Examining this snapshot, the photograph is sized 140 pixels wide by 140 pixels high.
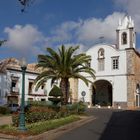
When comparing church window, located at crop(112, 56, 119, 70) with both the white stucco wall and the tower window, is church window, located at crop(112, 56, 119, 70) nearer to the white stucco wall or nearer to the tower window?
the white stucco wall

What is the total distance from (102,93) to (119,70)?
829cm

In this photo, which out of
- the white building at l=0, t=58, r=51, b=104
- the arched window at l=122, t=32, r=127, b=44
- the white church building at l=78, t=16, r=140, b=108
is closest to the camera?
the white building at l=0, t=58, r=51, b=104

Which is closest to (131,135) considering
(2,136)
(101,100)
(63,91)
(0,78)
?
(2,136)

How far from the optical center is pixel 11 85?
169 feet


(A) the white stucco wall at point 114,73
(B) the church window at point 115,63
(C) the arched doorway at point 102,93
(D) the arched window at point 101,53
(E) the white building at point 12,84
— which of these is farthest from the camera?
(C) the arched doorway at point 102,93

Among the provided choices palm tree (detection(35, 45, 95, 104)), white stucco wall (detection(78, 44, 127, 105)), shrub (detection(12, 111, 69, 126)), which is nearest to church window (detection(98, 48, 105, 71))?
white stucco wall (detection(78, 44, 127, 105))

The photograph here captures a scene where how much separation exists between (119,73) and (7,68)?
2095 cm

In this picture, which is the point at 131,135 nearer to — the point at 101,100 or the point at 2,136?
the point at 2,136

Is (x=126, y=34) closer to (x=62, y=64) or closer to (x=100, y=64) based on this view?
(x=100, y=64)

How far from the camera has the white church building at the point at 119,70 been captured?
195ft

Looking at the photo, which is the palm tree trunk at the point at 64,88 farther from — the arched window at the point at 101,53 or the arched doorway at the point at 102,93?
the arched doorway at the point at 102,93

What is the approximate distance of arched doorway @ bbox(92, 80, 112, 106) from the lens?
65688mm

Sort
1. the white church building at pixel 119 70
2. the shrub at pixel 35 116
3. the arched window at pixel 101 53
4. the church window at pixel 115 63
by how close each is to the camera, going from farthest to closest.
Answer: the arched window at pixel 101 53, the church window at pixel 115 63, the white church building at pixel 119 70, the shrub at pixel 35 116

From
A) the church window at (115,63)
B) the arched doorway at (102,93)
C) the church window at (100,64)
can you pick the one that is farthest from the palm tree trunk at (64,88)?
the arched doorway at (102,93)
